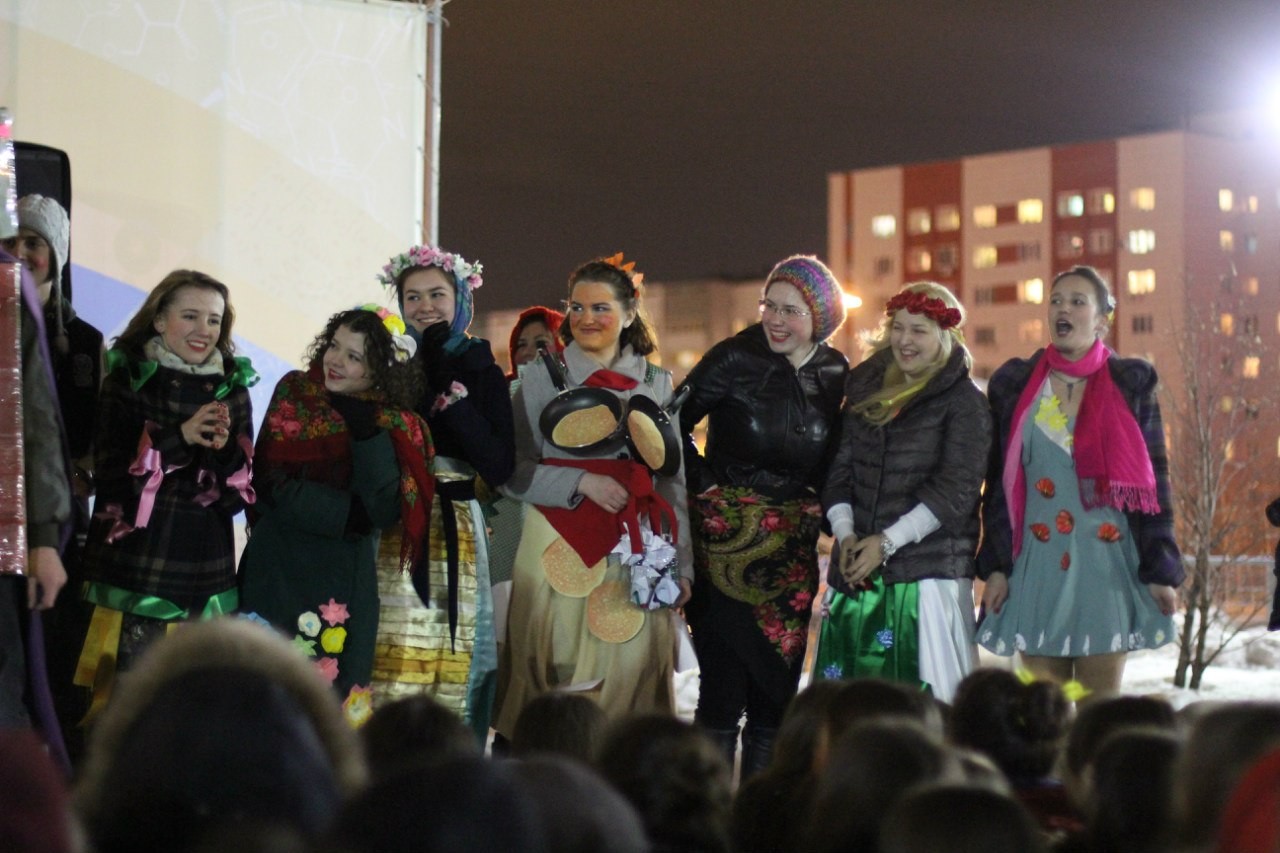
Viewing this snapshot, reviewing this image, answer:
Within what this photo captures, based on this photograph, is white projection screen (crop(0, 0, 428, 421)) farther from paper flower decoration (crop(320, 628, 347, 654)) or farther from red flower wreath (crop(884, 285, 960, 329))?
red flower wreath (crop(884, 285, 960, 329))

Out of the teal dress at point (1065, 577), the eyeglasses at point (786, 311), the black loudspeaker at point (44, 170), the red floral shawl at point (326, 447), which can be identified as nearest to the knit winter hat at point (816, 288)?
the eyeglasses at point (786, 311)

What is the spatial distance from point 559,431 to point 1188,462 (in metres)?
6.46

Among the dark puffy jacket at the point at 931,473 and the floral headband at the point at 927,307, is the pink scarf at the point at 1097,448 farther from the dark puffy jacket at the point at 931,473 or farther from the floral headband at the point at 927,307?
the floral headband at the point at 927,307

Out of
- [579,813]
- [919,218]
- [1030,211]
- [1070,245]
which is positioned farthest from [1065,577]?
[919,218]

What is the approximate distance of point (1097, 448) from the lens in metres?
4.46

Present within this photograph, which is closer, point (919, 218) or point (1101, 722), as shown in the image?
point (1101, 722)

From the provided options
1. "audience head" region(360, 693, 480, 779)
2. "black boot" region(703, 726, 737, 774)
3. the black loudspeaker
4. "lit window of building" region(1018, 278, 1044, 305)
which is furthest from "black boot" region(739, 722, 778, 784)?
"lit window of building" region(1018, 278, 1044, 305)

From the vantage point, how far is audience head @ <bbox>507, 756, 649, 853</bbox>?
143cm

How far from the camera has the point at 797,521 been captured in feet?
15.1

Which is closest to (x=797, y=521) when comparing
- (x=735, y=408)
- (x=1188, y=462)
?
(x=735, y=408)

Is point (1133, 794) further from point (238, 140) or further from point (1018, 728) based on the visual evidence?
point (238, 140)

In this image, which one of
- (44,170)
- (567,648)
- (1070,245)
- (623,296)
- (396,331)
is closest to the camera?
(396,331)

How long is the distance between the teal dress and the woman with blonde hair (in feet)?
0.53

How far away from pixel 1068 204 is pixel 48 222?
35.8 m
